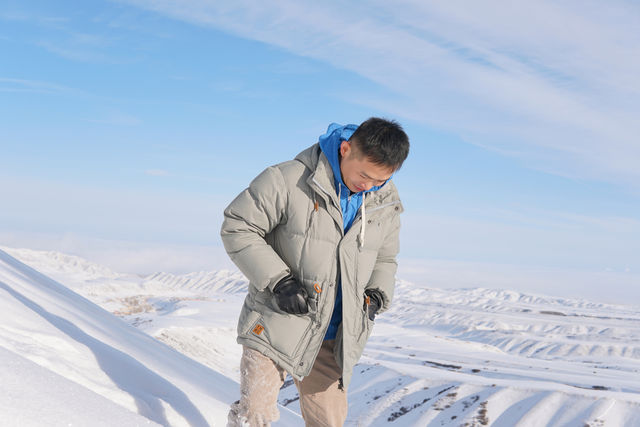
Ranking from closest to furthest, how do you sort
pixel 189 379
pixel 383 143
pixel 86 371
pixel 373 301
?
1. pixel 383 143
2. pixel 373 301
3. pixel 86 371
4. pixel 189 379

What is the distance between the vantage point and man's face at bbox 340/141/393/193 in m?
2.52

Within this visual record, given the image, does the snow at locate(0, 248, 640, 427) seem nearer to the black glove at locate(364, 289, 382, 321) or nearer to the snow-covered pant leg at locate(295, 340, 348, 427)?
the snow-covered pant leg at locate(295, 340, 348, 427)

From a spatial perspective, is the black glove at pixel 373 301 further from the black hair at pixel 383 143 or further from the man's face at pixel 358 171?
the black hair at pixel 383 143

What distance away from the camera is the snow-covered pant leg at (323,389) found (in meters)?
2.88

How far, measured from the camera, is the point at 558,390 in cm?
1398

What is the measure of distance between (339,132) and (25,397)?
5.98 ft

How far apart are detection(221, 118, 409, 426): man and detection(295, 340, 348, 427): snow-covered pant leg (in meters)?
0.12

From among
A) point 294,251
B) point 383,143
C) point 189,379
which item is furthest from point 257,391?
point 189,379

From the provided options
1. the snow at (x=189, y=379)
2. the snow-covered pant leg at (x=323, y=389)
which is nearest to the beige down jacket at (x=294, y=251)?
the snow-covered pant leg at (x=323, y=389)

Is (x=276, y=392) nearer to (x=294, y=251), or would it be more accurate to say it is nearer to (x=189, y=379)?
(x=294, y=251)

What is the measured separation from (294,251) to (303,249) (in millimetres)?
46

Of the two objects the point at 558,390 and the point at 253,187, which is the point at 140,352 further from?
the point at 558,390

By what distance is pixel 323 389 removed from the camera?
114 inches

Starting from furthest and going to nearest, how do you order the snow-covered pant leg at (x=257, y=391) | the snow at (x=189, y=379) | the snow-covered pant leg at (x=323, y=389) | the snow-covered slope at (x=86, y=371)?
the snow-covered pant leg at (x=323, y=389) → the snow-covered pant leg at (x=257, y=391) → the snow at (x=189, y=379) → the snow-covered slope at (x=86, y=371)
